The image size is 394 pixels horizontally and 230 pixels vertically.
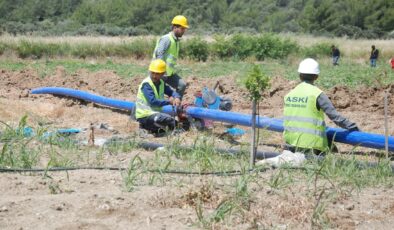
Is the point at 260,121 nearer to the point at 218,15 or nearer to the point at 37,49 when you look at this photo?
the point at 37,49

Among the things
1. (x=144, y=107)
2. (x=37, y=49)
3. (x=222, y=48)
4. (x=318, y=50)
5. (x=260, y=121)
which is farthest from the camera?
(x=318, y=50)

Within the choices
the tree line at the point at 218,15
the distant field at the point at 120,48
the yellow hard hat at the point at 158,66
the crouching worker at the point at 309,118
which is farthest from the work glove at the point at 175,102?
the tree line at the point at 218,15

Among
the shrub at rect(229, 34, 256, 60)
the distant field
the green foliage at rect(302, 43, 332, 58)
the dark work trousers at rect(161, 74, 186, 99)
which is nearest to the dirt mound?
the dark work trousers at rect(161, 74, 186, 99)

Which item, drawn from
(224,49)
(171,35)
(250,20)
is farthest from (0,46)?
(250,20)

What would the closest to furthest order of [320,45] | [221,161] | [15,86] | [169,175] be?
[169,175] < [221,161] < [15,86] < [320,45]

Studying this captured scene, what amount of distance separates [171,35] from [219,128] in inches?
66.7

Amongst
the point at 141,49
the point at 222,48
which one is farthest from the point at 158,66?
the point at 222,48

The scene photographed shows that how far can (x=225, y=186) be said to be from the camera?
507 centimetres

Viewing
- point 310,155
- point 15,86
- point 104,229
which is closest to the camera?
point 104,229

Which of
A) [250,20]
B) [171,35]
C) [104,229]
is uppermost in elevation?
[250,20]

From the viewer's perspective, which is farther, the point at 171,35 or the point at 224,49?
the point at 224,49

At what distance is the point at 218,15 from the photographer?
78.7m

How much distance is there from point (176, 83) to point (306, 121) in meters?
3.55

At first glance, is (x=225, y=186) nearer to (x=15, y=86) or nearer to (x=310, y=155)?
(x=310, y=155)
